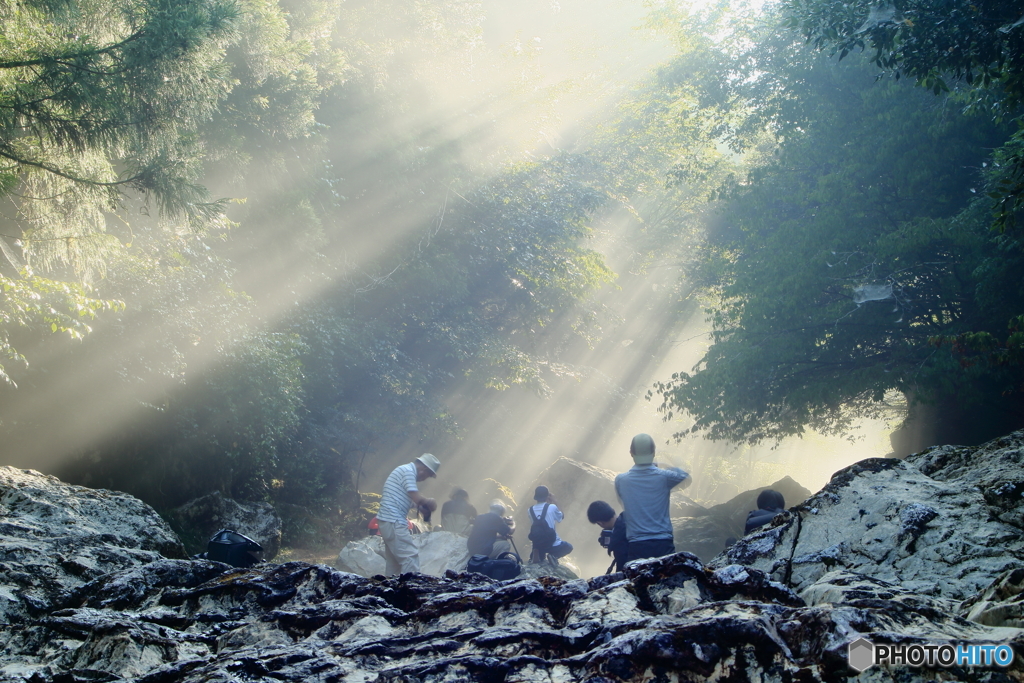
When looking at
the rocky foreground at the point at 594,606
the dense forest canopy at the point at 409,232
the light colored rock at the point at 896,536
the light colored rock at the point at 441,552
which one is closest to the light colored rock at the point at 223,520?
the dense forest canopy at the point at 409,232

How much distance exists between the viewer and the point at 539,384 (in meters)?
19.9

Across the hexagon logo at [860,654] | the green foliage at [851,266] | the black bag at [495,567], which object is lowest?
the hexagon logo at [860,654]

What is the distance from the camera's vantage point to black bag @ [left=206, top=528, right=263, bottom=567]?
571 cm

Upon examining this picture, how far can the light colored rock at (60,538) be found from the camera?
434cm

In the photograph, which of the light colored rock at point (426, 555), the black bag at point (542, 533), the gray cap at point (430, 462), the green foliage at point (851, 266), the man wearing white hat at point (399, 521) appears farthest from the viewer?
the green foliage at point (851, 266)

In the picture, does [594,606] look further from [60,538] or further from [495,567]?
[60,538]

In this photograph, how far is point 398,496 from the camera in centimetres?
670

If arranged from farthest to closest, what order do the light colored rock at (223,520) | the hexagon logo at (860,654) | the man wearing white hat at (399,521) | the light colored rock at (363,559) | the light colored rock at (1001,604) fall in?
1. the light colored rock at (223,520)
2. the light colored rock at (363,559)
3. the man wearing white hat at (399,521)
4. the light colored rock at (1001,604)
5. the hexagon logo at (860,654)

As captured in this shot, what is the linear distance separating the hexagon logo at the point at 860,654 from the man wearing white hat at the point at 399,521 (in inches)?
193

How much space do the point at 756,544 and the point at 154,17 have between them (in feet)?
23.3

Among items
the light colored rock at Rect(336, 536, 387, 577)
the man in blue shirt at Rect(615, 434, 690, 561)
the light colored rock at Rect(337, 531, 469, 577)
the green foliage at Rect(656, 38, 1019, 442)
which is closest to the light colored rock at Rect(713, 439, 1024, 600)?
the man in blue shirt at Rect(615, 434, 690, 561)

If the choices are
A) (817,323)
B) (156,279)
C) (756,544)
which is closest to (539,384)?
(817,323)

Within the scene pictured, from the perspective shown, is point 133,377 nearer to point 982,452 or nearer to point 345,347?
point 345,347

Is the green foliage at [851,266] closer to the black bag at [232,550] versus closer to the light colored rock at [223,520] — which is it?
the light colored rock at [223,520]
